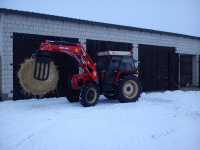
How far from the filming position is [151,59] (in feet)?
62.8

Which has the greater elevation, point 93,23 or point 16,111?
point 93,23

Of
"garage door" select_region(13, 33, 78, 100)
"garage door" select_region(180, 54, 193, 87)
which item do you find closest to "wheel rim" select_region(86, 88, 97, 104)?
"garage door" select_region(13, 33, 78, 100)

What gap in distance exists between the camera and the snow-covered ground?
22.6ft

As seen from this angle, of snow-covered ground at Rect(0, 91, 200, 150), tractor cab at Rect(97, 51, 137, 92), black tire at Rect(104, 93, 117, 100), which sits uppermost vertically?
tractor cab at Rect(97, 51, 137, 92)

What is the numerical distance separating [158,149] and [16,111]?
208 inches

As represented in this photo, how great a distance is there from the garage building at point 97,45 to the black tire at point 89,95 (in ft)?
6.87

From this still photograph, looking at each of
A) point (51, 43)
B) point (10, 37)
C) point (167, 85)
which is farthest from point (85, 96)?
point (167, 85)

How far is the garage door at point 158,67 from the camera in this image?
18.7 m

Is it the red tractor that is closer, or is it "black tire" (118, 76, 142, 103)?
the red tractor

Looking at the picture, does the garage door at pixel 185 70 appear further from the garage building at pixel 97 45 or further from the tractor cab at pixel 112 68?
the tractor cab at pixel 112 68

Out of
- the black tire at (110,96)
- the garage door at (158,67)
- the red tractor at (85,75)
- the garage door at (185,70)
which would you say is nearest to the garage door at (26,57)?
the red tractor at (85,75)

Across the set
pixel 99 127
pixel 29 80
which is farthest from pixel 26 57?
pixel 99 127

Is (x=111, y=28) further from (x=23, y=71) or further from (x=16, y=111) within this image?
(x=16, y=111)

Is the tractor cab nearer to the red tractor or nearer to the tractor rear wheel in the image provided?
the red tractor
